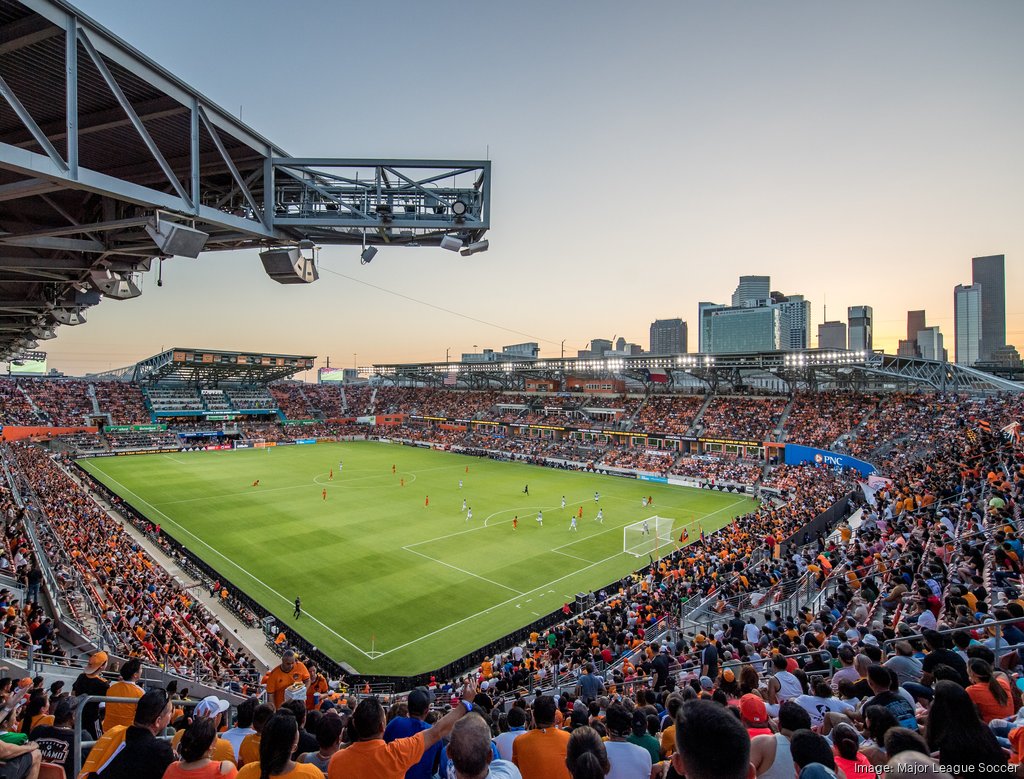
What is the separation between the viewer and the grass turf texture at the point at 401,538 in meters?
21.4

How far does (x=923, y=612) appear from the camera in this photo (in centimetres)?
907

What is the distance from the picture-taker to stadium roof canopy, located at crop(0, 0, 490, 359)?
6.18 metres

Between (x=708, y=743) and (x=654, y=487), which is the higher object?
(x=708, y=743)

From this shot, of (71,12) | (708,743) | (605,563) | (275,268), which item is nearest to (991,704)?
(708,743)

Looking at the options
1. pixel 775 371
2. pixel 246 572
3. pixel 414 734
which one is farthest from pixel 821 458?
pixel 414 734

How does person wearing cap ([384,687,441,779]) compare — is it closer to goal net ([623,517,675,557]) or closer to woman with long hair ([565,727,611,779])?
woman with long hair ([565,727,611,779])

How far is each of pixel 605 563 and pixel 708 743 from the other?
88.4 ft

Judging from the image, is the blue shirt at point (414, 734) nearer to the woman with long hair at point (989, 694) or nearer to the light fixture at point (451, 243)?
the woman with long hair at point (989, 694)

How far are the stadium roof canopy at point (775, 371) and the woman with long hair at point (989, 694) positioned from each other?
1885 inches

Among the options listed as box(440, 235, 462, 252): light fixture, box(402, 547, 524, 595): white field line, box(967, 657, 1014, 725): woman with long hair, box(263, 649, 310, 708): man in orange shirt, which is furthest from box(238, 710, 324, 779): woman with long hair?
box(402, 547, 524, 595): white field line

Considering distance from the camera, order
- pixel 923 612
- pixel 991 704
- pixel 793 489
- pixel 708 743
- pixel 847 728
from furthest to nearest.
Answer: pixel 793 489 < pixel 923 612 < pixel 991 704 < pixel 847 728 < pixel 708 743

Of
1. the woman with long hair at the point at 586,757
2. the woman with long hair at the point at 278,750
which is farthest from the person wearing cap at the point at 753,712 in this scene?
the woman with long hair at the point at 278,750

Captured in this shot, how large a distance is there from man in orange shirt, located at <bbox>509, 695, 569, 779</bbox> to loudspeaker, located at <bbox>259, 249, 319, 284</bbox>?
8.23 metres

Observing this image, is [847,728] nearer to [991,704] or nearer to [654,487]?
[991,704]
